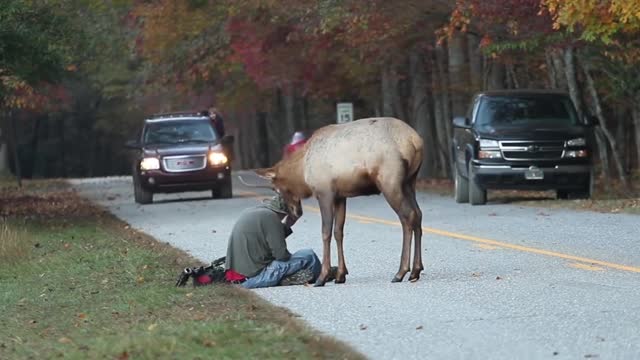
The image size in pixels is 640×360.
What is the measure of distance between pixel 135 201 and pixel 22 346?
77.7ft

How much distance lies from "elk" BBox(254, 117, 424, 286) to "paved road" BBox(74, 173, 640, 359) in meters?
0.48

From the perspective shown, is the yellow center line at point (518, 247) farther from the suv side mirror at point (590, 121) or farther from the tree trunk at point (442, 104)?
the tree trunk at point (442, 104)

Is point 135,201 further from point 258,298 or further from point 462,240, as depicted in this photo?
point 258,298

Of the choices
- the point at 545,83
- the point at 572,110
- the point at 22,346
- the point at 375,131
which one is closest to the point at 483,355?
the point at 22,346


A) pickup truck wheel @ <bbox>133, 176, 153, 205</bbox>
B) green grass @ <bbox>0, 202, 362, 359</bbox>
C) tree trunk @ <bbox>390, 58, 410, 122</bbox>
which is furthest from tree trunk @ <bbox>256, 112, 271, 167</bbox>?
green grass @ <bbox>0, 202, 362, 359</bbox>

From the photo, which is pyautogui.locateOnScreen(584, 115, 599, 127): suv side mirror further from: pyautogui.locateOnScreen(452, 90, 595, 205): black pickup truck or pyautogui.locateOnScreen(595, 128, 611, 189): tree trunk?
pyautogui.locateOnScreen(595, 128, 611, 189): tree trunk

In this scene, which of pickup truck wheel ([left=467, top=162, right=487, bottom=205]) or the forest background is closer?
pickup truck wheel ([left=467, top=162, right=487, bottom=205])

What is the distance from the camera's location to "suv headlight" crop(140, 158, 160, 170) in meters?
33.5

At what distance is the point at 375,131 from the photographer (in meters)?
14.2

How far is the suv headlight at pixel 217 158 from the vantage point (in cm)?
3391

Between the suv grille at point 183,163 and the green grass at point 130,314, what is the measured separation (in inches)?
487

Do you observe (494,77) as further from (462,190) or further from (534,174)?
(534,174)

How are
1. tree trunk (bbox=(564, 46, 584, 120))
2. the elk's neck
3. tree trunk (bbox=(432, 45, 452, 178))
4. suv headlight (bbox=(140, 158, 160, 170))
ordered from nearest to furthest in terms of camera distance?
the elk's neck → tree trunk (bbox=(564, 46, 584, 120)) → suv headlight (bbox=(140, 158, 160, 170)) → tree trunk (bbox=(432, 45, 452, 178))

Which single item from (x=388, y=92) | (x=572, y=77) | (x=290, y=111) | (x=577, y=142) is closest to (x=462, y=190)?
(x=577, y=142)
